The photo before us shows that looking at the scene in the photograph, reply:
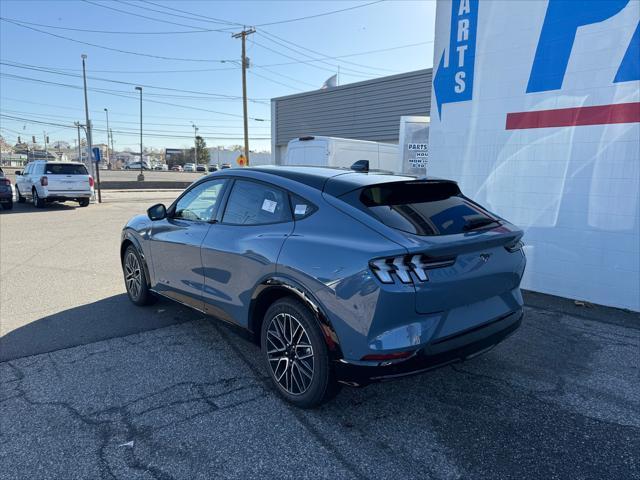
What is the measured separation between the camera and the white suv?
15.8 metres

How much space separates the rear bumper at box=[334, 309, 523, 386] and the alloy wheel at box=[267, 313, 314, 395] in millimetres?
302

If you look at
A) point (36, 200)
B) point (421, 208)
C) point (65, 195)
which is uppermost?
point (421, 208)

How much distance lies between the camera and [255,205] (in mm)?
3389

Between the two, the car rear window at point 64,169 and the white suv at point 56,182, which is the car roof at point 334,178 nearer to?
the white suv at point 56,182

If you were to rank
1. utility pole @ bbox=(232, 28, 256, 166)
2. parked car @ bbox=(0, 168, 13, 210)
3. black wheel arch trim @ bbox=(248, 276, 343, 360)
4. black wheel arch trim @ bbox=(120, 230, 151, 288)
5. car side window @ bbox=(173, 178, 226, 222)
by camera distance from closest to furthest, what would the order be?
black wheel arch trim @ bbox=(248, 276, 343, 360) → car side window @ bbox=(173, 178, 226, 222) → black wheel arch trim @ bbox=(120, 230, 151, 288) → parked car @ bbox=(0, 168, 13, 210) → utility pole @ bbox=(232, 28, 256, 166)

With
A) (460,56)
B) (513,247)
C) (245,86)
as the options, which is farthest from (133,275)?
(245,86)

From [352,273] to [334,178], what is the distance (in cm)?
87

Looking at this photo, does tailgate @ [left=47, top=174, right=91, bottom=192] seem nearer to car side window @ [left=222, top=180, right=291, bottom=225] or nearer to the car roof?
car side window @ [left=222, top=180, right=291, bottom=225]

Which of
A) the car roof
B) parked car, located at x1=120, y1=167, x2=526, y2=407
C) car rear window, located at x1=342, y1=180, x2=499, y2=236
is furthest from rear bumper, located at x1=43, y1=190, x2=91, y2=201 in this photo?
car rear window, located at x1=342, y1=180, x2=499, y2=236

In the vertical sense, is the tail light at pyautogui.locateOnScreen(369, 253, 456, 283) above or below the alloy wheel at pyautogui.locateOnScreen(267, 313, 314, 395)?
above

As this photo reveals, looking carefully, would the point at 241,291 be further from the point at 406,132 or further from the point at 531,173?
the point at 406,132

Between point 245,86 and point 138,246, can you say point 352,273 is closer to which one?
point 138,246

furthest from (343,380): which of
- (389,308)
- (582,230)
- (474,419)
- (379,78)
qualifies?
(379,78)

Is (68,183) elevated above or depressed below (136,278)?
above
